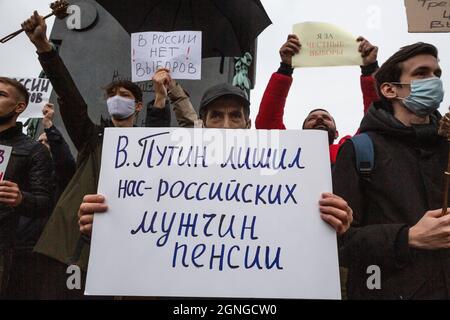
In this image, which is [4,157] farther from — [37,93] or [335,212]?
[37,93]

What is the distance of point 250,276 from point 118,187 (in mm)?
547

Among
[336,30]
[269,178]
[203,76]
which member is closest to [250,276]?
[269,178]

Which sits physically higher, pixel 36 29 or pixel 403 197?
pixel 36 29

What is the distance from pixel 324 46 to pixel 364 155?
0.95 metres

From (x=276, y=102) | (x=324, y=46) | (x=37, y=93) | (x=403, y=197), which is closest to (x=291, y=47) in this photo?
(x=324, y=46)

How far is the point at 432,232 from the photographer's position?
170 centimetres

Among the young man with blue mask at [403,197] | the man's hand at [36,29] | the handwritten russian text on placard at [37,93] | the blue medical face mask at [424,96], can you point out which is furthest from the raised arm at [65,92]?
the blue medical face mask at [424,96]

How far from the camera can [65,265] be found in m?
2.46

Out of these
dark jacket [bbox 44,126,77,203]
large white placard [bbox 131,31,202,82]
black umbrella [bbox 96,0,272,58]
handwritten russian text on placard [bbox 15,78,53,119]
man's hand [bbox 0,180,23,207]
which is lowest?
man's hand [bbox 0,180,23,207]

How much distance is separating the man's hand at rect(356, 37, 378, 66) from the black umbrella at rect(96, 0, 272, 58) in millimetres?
1585

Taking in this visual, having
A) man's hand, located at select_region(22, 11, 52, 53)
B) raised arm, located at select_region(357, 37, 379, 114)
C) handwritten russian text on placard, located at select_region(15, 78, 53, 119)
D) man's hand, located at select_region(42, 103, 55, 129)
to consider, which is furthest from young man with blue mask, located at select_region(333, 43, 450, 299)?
handwritten russian text on placard, located at select_region(15, 78, 53, 119)

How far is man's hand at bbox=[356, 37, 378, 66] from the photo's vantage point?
104 inches

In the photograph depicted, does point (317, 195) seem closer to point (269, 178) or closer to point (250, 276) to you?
point (269, 178)

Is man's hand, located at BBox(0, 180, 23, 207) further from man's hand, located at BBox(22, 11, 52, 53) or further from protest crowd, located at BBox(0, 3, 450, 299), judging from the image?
man's hand, located at BBox(22, 11, 52, 53)
